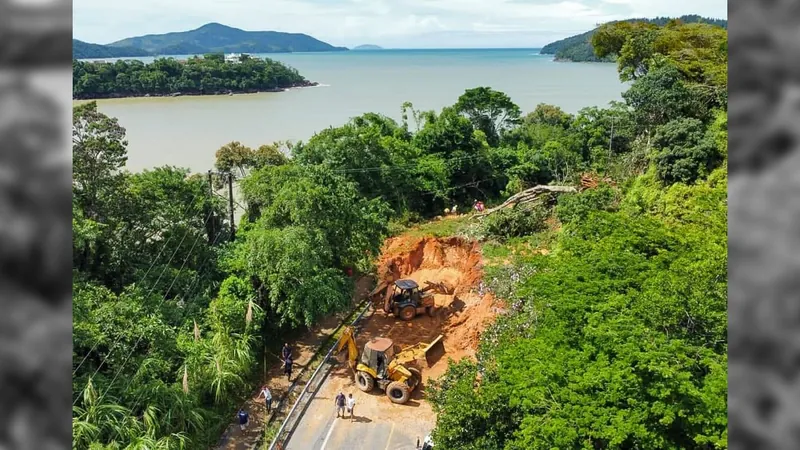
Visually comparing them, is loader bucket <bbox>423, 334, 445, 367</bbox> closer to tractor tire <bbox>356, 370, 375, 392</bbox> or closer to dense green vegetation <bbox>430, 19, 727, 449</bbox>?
tractor tire <bbox>356, 370, 375, 392</bbox>

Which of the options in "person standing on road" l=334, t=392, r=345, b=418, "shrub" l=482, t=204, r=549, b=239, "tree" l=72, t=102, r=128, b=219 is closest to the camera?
"person standing on road" l=334, t=392, r=345, b=418

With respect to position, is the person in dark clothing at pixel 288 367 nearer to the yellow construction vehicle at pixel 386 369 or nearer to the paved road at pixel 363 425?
the paved road at pixel 363 425

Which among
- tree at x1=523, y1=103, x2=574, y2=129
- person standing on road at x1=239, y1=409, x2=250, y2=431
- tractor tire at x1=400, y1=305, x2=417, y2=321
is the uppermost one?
tree at x1=523, y1=103, x2=574, y2=129

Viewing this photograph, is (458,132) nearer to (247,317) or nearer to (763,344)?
(247,317)

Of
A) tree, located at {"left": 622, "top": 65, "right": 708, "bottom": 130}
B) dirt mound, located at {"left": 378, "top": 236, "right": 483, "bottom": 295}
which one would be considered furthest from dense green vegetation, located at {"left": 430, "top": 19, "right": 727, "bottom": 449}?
tree, located at {"left": 622, "top": 65, "right": 708, "bottom": 130}

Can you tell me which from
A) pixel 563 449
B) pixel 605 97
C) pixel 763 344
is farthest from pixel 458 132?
pixel 605 97

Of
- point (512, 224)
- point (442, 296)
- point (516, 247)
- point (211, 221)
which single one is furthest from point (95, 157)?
point (512, 224)
